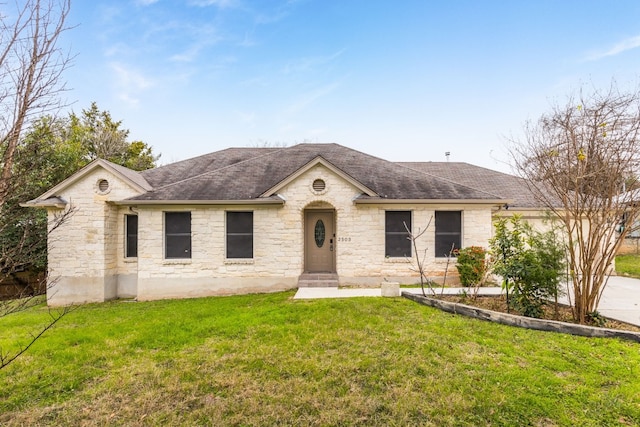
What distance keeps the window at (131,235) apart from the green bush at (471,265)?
12.5 metres

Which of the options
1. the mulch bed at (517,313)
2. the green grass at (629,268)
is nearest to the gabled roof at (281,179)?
the mulch bed at (517,313)

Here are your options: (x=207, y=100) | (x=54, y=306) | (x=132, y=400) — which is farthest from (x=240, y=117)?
(x=132, y=400)

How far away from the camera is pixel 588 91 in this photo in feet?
21.8

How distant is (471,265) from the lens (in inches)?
384

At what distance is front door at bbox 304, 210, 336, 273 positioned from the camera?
37.5 feet

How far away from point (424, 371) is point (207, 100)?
63.4 feet

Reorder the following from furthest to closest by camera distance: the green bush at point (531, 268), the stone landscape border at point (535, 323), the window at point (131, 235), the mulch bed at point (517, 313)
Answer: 1. the window at point (131, 235)
2. the green bush at point (531, 268)
3. the mulch bed at point (517, 313)
4. the stone landscape border at point (535, 323)

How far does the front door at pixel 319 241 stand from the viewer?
11.4m

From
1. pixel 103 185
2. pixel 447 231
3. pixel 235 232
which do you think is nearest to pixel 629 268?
pixel 447 231

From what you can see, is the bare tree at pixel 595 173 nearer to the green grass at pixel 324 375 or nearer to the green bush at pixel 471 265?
the green grass at pixel 324 375

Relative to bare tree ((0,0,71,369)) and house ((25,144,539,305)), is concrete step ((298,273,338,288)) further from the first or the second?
bare tree ((0,0,71,369))

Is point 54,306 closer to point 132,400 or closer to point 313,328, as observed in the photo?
point 132,400

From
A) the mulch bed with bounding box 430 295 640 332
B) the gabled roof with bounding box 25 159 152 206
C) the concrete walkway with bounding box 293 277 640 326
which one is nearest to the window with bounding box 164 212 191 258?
the gabled roof with bounding box 25 159 152 206

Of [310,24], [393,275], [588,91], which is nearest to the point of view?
[588,91]
